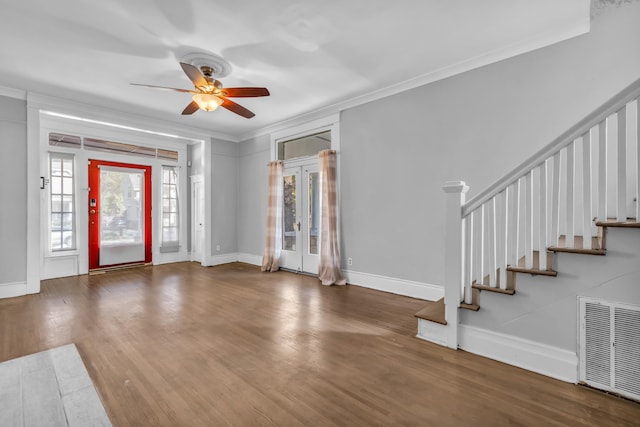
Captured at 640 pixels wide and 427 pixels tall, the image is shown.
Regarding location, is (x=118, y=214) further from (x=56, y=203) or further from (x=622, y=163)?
(x=622, y=163)

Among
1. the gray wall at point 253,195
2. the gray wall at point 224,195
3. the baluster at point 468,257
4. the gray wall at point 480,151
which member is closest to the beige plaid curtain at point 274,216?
the gray wall at point 253,195

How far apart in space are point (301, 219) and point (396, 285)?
218 centimetres

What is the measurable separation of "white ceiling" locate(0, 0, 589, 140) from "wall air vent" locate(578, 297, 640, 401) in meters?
2.45

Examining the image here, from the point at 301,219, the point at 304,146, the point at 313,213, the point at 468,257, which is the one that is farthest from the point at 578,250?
the point at 304,146

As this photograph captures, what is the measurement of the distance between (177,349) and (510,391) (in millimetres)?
2553

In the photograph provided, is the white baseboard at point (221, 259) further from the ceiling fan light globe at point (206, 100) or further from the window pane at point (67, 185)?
the ceiling fan light globe at point (206, 100)

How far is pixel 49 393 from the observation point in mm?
1905

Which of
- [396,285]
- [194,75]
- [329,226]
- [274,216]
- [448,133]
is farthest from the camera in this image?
[274,216]

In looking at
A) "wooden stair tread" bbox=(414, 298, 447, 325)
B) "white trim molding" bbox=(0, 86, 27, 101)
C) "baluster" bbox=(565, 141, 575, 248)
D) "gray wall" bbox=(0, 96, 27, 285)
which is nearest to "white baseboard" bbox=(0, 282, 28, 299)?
"gray wall" bbox=(0, 96, 27, 285)

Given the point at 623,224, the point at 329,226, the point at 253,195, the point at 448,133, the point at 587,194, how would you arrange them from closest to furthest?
the point at 623,224
the point at 587,194
the point at 448,133
the point at 329,226
the point at 253,195

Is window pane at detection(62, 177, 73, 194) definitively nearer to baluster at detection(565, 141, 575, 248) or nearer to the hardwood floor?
the hardwood floor

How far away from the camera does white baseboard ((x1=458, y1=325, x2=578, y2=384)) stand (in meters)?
2.00

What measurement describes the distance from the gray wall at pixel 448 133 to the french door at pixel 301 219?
758 mm

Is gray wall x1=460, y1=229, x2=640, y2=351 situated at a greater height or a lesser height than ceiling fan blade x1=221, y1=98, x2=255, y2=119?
lesser
